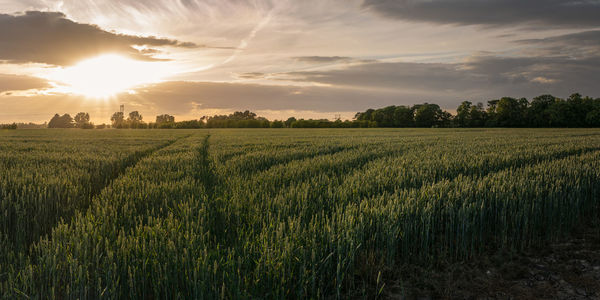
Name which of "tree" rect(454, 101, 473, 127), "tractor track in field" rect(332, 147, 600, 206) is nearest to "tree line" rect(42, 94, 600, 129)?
"tree" rect(454, 101, 473, 127)

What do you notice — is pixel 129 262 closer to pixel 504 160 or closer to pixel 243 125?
pixel 504 160

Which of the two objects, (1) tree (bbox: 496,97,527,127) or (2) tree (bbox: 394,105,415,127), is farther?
(2) tree (bbox: 394,105,415,127)

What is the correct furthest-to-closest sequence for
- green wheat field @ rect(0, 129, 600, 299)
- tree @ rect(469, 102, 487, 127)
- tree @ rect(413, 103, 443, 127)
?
tree @ rect(413, 103, 443, 127), tree @ rect(469, 102, 487, 127), green wheat field @ rect(0, 129, 600, 299)

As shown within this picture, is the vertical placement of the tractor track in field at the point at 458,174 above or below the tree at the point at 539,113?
below

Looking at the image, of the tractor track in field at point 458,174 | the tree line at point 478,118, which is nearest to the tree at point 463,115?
the tree line at point 478,118

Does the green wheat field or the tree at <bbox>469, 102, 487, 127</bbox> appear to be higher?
the tree at <bbox>469, 102, 487, 127</bbox>

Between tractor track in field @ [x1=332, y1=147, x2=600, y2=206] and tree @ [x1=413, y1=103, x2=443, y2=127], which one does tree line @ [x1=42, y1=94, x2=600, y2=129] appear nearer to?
tree @ [x1=413, y1=103, x2=443, y2=127]

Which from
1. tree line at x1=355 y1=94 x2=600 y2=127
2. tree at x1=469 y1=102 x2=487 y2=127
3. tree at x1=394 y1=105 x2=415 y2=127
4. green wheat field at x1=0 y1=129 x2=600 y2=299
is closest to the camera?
green wheat field at x1=0 y1=129 x2=600 y2=299

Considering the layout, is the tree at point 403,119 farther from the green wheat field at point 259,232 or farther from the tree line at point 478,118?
the green wheat field at point 259,232

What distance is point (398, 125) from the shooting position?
11050 cm

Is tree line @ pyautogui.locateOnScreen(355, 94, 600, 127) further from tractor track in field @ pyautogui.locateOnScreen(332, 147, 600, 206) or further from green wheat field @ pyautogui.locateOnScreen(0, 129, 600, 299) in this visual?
green wheat field @ pyautogui.locateOnScreen(0, 129, 600, 299)

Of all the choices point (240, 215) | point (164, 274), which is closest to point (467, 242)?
point (240, 215)

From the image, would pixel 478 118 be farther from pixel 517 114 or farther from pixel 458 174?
pixel 458 174

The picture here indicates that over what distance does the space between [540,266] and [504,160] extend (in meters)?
6.50
